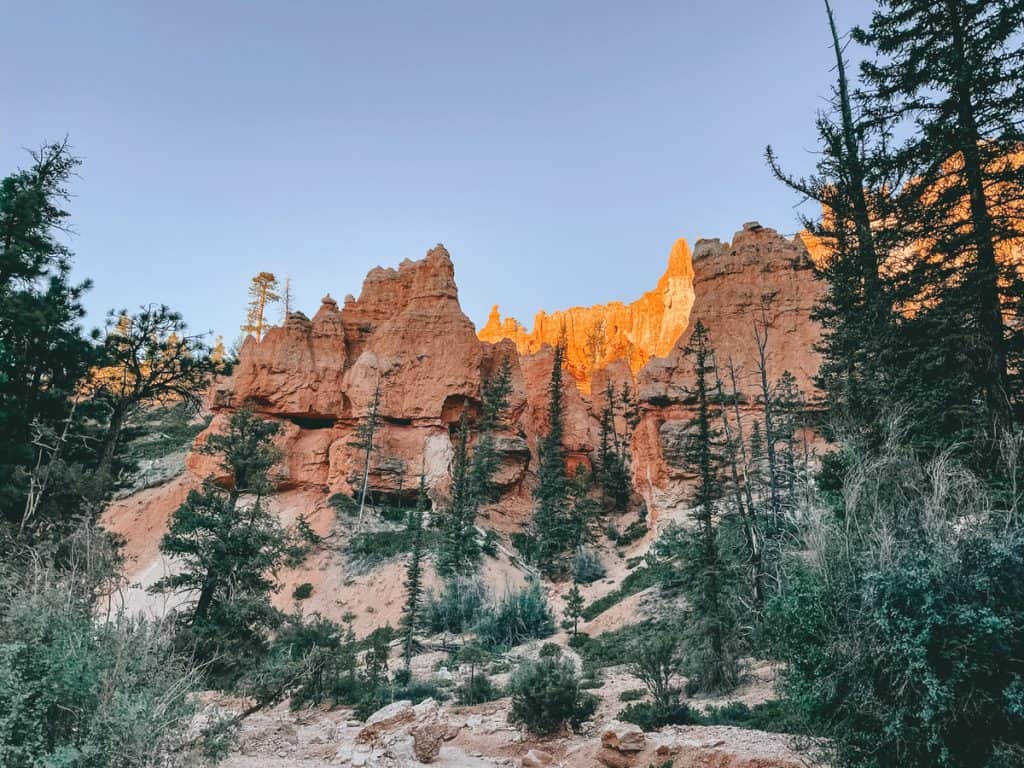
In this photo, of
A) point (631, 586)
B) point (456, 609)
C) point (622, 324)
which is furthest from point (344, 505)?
point (622, 324)

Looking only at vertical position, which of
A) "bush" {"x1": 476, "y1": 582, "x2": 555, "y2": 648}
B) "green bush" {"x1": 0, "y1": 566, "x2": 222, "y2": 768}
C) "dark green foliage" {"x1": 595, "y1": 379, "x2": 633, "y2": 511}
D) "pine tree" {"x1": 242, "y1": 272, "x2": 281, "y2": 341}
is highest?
"pine tree" {"x1": 242, "y1": 272, "x2": 281, "y2": 341}

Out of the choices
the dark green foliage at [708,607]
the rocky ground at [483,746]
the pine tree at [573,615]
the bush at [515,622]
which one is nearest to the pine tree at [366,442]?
the bush at [515,622]

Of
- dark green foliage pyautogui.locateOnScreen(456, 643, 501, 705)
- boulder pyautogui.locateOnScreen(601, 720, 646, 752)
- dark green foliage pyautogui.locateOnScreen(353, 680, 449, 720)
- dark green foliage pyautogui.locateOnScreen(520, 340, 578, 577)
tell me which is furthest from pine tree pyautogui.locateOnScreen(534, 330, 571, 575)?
boulder pyautogui.locateOnScreen(601, 720, 646, 752)

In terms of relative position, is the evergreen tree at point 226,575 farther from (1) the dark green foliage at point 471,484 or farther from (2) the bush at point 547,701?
(1) the dark green foliage at point 471,484

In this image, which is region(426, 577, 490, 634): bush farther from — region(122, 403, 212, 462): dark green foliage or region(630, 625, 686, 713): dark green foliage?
region(122, 403, 212, 462): dark green foliage

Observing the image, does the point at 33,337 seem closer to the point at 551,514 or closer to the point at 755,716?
the point at 755,716

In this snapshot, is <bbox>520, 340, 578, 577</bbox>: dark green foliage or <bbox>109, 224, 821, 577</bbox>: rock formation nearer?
<bbox>520, 340, 578, 577</bbox>: dark green foliage

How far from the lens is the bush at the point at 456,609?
2788cm

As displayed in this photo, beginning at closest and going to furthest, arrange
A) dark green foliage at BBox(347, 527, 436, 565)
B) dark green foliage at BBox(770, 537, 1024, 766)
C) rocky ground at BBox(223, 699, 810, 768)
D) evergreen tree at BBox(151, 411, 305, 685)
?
dark green foliage at BBox(770, 537, 1024, 766) < rocky ground at BBox(223, 699, 810, 768) < evergreen tree at BBox(151, 411, 305, 685) < dark green foliage at BBox(347, 527, 436, 565)

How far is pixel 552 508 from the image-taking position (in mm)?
38344

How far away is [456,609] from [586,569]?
374 inches

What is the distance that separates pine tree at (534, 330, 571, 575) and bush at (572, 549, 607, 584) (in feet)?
4.51

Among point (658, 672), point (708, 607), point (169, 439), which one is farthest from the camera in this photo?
point (169, 439)

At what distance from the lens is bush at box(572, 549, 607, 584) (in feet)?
114
